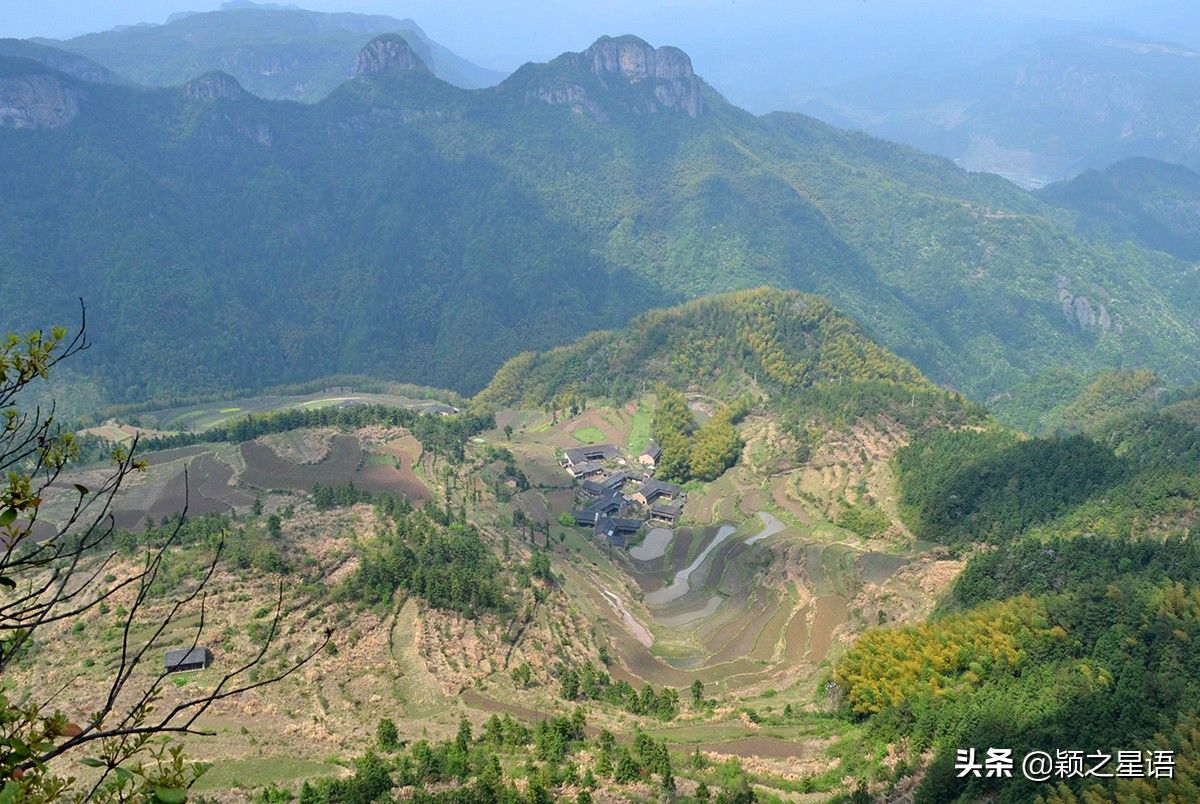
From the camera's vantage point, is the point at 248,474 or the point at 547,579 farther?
the point at 248,474

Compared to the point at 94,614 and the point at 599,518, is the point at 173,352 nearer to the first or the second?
the point at 599,518

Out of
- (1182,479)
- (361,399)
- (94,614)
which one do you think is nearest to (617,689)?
(94,614)

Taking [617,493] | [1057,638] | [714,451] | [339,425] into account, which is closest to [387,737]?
[1057,638]

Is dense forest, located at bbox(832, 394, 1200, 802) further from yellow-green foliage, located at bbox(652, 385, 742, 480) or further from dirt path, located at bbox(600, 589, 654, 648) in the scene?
yellow-green foliage, located at bbox(652, 385, 742, 480)

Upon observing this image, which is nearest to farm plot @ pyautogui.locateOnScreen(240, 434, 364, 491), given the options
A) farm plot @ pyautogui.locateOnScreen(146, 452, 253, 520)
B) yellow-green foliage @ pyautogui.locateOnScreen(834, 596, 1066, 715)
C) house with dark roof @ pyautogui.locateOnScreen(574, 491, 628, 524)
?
farm plot @ pyautogui.locateOnScreen(146, 452, 253, 520)

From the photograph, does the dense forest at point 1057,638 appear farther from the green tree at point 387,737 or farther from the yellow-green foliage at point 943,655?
the green tree at point 387,737

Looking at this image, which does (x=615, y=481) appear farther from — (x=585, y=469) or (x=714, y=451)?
(x=714, y=451)
